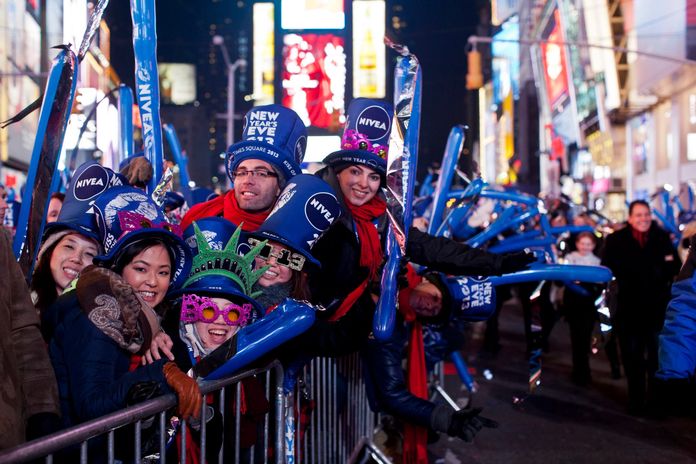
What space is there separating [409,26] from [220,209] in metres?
83.0

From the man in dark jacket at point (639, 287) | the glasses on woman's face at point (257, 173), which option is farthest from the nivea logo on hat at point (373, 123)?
the man in dark jacket at point (639, 287)

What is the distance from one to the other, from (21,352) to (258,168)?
7.70 ft

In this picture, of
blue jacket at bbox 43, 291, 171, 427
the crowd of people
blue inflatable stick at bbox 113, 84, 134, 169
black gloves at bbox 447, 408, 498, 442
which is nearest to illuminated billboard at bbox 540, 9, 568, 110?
blue inflatable stick at bbox 113, 84, 134, 169

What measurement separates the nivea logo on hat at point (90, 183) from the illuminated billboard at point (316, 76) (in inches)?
1345

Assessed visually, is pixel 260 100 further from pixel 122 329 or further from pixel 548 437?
pixel 122 329

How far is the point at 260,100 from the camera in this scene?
1812 inches

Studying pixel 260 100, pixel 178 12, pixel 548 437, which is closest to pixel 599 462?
pixel 548 437

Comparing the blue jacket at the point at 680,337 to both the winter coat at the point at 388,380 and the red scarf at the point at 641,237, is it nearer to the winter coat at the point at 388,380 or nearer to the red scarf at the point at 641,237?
the winter coat at the point at 388,380

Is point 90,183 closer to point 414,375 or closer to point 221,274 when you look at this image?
point 221,274

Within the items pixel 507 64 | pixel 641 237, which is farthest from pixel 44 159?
pixel 507 64

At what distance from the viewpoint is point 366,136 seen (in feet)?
17.9

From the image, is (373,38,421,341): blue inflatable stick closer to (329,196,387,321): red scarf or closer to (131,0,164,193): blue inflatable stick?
(329,196,387,321): red scarf

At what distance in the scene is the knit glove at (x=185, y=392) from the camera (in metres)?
2.85

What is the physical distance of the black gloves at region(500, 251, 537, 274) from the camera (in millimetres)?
4652
